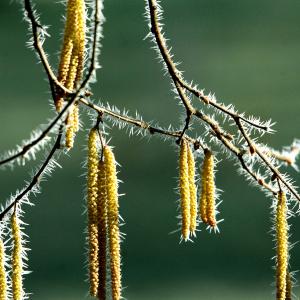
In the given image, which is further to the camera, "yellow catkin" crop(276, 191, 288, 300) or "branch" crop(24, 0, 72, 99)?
"yellow catkin" crop(276, 191, 288, 300)

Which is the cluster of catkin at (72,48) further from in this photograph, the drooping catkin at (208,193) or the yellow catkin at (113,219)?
the drooping catkin at (208,193)

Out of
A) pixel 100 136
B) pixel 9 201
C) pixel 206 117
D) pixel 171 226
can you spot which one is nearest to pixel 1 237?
pixel 9 201

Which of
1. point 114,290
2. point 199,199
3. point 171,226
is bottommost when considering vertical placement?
point 114,290

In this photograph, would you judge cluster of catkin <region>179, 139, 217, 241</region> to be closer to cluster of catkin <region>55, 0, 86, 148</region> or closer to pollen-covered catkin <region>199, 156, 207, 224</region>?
pollen-covered catkin <region>199, 156, 207, 224</region>

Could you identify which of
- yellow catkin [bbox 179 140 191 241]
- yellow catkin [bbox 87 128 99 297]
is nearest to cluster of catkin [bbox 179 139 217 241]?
yellow catkin [bbox 179 140 191 241]

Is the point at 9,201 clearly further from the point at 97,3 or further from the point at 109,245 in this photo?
the point at 97,3

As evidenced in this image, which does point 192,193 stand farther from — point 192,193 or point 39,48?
point 39,48

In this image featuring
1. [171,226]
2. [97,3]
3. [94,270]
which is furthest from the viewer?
[171,226]
